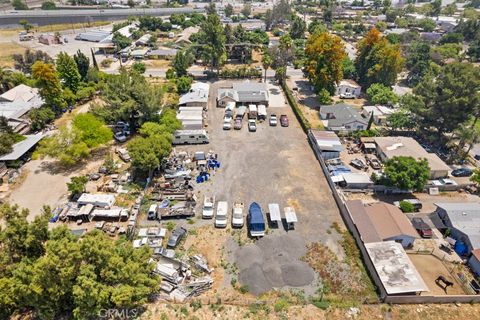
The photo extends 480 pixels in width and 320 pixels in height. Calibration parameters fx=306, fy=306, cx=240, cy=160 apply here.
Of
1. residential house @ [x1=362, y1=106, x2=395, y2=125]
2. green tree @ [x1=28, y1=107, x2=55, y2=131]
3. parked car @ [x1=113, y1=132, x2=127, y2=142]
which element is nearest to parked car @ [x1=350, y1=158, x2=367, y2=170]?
residential house @ [x1=362, y1=106, x2=395, y2=125]

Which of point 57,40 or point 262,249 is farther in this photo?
point 57,40

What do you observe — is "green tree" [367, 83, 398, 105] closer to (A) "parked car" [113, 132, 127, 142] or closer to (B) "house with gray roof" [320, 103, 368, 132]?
(B) "house with gray roof" [320, 103, 368, 132]

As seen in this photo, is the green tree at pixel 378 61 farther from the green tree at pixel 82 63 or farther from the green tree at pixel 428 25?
the green tree at pixel 428 25

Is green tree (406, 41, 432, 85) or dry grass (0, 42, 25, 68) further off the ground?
green tree (406, 41, 432, 85)

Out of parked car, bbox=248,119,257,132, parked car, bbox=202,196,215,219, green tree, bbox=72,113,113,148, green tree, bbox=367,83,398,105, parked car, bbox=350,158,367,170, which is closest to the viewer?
parked car, bbox=202,196,215,219

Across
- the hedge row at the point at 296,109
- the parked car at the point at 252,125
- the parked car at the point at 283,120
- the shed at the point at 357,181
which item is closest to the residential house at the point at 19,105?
the parked car at the point at 252,125

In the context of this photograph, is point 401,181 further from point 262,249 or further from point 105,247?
point 105,247

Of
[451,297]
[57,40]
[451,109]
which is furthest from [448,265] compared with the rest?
[57,40]
